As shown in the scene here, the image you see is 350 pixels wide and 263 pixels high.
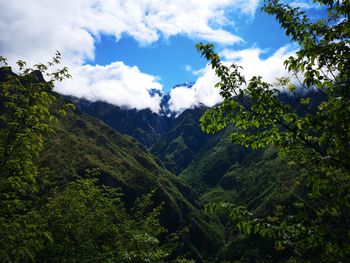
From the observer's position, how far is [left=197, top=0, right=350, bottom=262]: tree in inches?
329

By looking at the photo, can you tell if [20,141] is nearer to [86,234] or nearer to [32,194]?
[32,194]

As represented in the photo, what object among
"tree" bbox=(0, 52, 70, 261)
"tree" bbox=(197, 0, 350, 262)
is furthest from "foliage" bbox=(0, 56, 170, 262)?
"tree" bbox=(197, 0, 350, 262)

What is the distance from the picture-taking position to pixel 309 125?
9.05 m

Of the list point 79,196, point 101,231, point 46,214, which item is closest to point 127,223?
point 101,231

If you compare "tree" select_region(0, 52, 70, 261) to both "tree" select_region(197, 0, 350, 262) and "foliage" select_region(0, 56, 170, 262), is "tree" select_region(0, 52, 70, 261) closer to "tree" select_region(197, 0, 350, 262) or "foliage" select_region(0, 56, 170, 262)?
"foliage" select_region(0, 56, 170, 262)

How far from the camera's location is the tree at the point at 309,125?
835 centimetres

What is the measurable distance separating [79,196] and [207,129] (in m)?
11.5

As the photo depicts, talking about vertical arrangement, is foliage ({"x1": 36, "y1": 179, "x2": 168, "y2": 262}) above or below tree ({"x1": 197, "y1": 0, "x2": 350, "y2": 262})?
below

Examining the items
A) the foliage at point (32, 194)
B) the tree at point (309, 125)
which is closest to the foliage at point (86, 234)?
the foliage at point (32, 194)

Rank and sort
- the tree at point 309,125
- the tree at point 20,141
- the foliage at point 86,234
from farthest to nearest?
the foliage at point 86,234 → the tree at point 20,141 → the tree at point 309,125

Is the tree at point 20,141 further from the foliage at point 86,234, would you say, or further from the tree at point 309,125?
the tree at point 309,125

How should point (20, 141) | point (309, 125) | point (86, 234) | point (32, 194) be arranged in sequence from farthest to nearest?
point (86, 234) < point (32, 194) < point (20, 141) < point (309, 125)

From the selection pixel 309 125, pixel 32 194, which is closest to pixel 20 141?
pixel 32 194

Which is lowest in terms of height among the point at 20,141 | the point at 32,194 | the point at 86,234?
the point at 86,234
